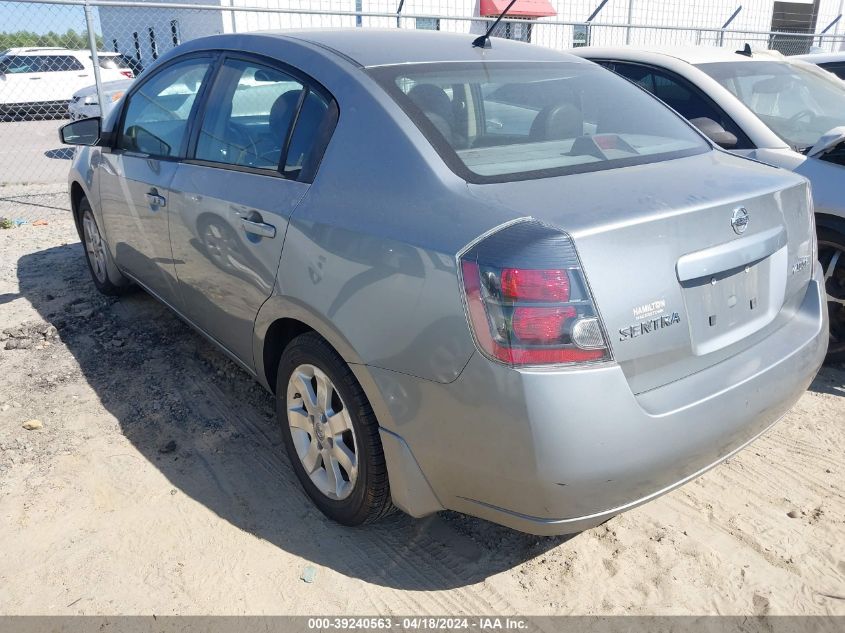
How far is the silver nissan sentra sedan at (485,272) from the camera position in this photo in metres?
1.97

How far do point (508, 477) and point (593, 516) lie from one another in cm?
31

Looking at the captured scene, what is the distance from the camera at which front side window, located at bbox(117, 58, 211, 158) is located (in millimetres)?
3559

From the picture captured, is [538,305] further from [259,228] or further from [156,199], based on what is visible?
[156,199]

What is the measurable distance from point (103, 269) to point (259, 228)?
8.87 ft

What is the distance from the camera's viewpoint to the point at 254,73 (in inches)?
124

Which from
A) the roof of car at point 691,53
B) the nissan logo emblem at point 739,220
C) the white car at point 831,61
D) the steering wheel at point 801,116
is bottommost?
the nissan logo emblem at point 739,220

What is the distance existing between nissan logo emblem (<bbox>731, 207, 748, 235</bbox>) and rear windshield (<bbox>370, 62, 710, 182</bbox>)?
44cm

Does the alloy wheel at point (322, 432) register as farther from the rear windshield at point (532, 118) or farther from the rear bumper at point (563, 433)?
the rear windshield at point (532, 118)

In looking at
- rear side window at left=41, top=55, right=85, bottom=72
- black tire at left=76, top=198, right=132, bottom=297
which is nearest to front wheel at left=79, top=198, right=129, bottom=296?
black tire at left=76, top=198, right=132, bottom=297

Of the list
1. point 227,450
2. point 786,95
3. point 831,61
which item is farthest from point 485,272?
point 831,61

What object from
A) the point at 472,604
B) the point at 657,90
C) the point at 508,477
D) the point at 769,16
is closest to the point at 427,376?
the point at 508,477

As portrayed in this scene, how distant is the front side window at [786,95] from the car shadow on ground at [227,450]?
3.36 metres

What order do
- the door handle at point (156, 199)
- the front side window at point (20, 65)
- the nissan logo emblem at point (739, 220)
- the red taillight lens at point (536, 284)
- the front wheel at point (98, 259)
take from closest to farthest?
the red taillight lens at point (536, 284)
the nissan logo emblem at point (739, 220)
the door handle at point (156, 199)
the front wheel at point (98, 259)
the front side window at point (20, 65)

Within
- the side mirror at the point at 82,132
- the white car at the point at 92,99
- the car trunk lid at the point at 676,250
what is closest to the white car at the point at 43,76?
the white car at the point at 92,99
